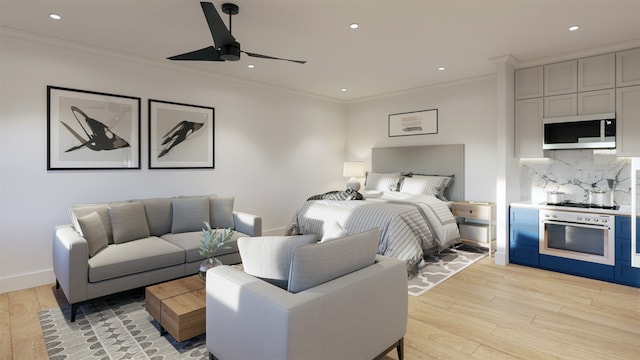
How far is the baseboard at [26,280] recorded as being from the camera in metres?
3.47

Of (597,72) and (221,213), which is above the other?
(597,72)

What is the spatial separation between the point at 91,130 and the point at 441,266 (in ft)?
14.7

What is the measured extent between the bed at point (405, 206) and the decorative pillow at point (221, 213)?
1032mm

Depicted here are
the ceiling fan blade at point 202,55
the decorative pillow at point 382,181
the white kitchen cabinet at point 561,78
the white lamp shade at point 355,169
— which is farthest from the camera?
the white lamp shade at point 355,169

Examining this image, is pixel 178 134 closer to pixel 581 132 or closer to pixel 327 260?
pixel 327 260

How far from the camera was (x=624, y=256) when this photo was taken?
11.8ft

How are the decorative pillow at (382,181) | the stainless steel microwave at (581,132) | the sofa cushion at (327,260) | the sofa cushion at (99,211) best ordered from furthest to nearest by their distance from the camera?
the decorative pillow at (382,181), the stainless steel microwave at (581,132), the sofa cushion at (99,211), the sofa cushion at (327,260)

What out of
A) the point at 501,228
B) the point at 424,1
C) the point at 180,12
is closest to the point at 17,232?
the point at 180,12

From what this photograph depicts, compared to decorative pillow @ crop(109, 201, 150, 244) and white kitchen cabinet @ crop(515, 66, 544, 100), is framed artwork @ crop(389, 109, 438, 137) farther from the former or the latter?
decorative pillow @ crop(109, 201, 150, 244)

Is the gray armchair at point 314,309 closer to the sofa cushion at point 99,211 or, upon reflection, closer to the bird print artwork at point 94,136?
the sofa cushion at point 99,211

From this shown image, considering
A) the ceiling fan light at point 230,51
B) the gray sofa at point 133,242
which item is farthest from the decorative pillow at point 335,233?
the gray sofa at point 133,242

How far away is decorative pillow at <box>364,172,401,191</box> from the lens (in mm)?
5777

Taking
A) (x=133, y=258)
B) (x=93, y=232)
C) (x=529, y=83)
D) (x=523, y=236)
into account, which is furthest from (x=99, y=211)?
(x=529, y=83)

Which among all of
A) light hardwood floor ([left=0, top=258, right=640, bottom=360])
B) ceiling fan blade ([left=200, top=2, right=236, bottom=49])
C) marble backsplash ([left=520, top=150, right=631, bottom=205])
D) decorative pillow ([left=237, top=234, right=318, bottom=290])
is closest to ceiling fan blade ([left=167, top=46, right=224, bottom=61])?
ceiling fan blade ([left=200, top=2, right=236, bottom=49])
